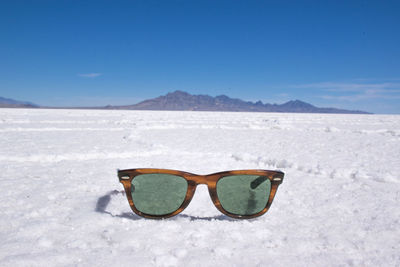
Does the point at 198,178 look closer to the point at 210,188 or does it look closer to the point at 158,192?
the point at 210,188

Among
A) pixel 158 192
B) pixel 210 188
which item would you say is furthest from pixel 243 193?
pixel 158 192

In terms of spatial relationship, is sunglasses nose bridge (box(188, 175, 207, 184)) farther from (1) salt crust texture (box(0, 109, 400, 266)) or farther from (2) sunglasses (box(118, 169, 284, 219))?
(1) salt crust texture (box(0, 109, 400, 266))

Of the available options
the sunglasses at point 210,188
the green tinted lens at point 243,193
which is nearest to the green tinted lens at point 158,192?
the sunglasses at point 210,188

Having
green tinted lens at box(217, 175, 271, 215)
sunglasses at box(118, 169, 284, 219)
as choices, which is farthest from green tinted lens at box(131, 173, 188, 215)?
green tinted lens at box(217, 175, 271, 215)

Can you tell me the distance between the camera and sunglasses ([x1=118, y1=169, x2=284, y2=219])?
110 centimetres

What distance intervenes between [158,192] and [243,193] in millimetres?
363

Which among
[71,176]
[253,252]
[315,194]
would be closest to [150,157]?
[71,176]

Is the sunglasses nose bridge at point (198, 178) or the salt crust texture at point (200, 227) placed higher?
the sunglasses nose bridge at point (198, 178)

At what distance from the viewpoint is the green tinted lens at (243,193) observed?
111cm

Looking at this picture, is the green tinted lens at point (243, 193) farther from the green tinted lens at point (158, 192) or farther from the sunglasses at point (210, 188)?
the green tinted lens at point (158, 192)

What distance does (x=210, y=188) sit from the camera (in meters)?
1.12

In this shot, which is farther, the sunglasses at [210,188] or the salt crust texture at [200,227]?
the sunglasses at [210,188]

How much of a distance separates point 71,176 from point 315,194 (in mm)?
1591

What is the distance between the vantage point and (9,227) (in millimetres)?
1026
